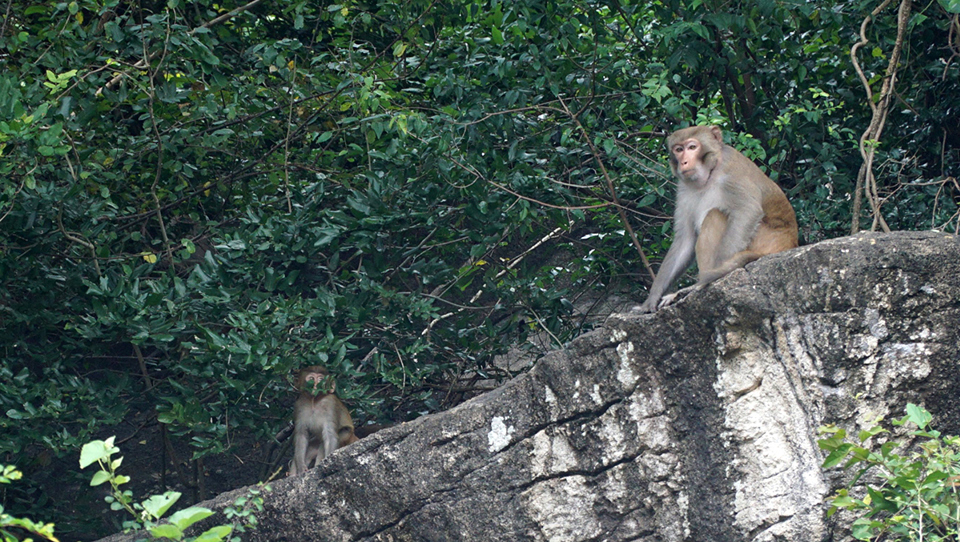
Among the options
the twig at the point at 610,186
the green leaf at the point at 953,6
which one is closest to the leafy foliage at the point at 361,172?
the twig at the point at 610,186

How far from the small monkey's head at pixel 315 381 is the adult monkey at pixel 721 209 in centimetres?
169

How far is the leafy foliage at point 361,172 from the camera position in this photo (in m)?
4.77

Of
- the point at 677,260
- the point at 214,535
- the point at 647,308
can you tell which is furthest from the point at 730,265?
the point at 214,535

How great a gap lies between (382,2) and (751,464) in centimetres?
353

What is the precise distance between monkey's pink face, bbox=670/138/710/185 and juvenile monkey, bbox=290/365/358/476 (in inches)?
91.7

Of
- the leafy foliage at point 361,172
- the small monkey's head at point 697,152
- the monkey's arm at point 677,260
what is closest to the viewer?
the small monkey's head at point 697,152

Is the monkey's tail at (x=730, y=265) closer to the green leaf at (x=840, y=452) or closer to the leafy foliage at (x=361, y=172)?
the leafy foliage at (x=361, y=172)

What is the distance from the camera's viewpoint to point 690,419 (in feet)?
11.4

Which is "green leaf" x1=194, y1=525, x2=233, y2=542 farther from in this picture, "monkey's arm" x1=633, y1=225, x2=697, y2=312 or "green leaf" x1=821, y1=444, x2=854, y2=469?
"monkey's arm" x1=633, y1=225, x2=697, y2=312

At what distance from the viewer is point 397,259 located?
17.8 ft

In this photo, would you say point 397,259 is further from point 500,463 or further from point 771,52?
point 771,52

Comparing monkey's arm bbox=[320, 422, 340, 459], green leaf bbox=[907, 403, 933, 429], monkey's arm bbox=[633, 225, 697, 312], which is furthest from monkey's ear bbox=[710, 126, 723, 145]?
monkey's arm bbox=[320, 422, 340, 459]

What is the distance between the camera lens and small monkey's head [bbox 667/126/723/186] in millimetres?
4426

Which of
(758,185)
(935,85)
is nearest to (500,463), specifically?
(758,185)
